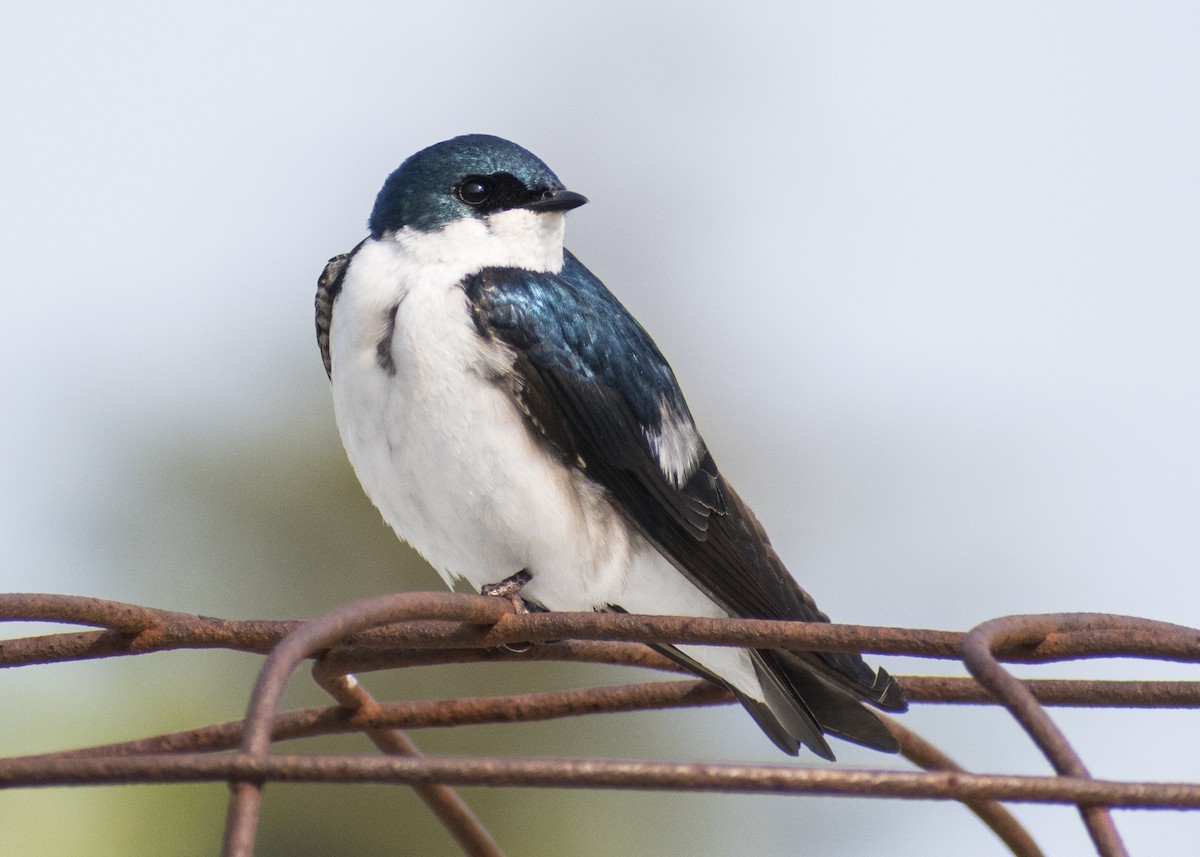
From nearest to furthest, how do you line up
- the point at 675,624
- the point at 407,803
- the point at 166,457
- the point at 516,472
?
the point at 675,624 → the point at 516,472 → the point at 407,803 → the point at 166,457

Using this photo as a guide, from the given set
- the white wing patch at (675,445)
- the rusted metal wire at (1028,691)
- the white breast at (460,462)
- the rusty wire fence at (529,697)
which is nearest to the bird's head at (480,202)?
the white breast at (460,462)

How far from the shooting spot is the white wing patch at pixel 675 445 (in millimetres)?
2562

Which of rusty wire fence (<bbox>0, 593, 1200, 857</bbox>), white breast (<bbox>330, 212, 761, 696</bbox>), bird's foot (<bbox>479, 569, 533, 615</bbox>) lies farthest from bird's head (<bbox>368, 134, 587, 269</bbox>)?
rusty wire fence (<bbox>0, 593, 1200, 857</bbox>)

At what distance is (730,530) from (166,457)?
311 cm

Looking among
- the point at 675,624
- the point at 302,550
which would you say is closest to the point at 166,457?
the point at 302,550

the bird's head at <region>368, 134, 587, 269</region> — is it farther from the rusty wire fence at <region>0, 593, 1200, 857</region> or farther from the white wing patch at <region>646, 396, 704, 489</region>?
the rusty wire fence at <region>0, 593, 1200, 857</region>

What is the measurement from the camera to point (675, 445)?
104 inches

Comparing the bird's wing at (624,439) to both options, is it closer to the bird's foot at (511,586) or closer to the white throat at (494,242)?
the white throat at (494,242)

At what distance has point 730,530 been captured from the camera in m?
2.52

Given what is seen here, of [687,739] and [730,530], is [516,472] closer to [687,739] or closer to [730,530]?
[730,530]

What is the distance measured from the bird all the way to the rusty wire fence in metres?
0.44

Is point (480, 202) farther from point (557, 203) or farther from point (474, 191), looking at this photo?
point (557, 203)

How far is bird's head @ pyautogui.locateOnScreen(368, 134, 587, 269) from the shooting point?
271 cm

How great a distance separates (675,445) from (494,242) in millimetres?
469
